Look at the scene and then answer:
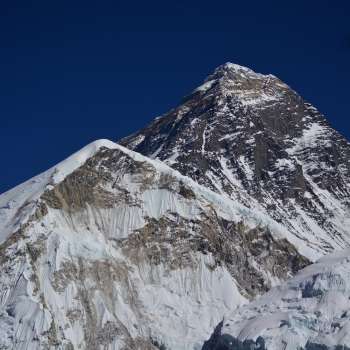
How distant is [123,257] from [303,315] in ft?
112

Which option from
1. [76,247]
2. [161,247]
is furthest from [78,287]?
[161,247]

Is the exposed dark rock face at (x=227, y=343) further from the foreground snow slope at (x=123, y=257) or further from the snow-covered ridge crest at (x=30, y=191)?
the snow-covered ridge crest at (x=30, y=191)

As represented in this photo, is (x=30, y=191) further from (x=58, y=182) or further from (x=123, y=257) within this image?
(x=123, y=257)

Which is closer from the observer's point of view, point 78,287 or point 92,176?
point 78,287

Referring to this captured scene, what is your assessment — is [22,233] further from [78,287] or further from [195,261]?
[195,261]

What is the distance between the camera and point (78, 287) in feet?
405

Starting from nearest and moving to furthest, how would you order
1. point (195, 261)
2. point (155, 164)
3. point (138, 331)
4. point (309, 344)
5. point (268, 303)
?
point (309, 344), point (268, 303), point (138, 331), point (195, 261), point (155, 164)

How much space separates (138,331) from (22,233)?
16672mm

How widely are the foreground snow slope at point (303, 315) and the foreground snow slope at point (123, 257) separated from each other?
43.0ft

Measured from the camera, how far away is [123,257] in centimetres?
13125

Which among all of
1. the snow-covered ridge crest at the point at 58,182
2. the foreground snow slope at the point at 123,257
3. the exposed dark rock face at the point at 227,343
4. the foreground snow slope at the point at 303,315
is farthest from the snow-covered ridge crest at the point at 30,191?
the foreground snow slope at the point at 303,315

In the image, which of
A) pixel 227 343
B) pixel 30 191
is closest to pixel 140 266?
pixel 30 191

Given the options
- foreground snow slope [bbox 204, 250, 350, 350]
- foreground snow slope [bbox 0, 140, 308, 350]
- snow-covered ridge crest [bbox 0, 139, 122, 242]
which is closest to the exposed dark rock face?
foreground snow slope [bbox 204, 250, 350, 350]

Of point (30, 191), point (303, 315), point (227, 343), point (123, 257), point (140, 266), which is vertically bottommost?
point (227, 343)
